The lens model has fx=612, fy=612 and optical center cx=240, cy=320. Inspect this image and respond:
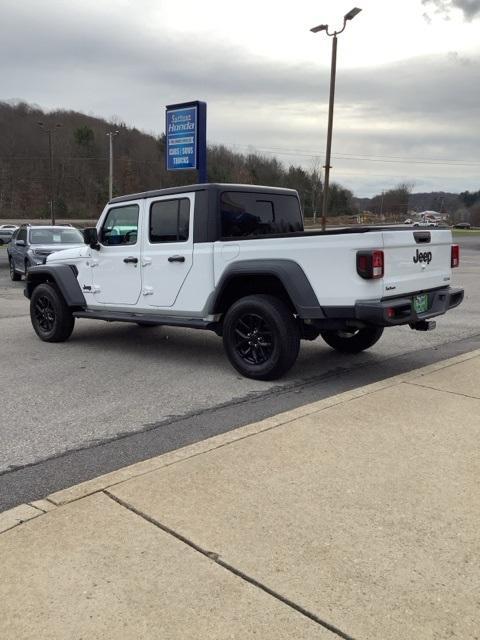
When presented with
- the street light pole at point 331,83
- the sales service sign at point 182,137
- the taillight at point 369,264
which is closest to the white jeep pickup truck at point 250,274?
the taillight at point 369,264

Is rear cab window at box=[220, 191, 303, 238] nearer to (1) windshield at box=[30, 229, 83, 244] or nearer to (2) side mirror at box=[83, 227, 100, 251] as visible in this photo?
(2) side mirror at box=[83, 227, 100, 251]

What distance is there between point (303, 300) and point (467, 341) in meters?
3.69

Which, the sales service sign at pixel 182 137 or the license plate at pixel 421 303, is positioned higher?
the sales service sign at pixel 182 137

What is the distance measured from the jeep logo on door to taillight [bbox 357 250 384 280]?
2.20ft

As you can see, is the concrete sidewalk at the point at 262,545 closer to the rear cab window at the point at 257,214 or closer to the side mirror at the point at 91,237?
the rear cab window at the point at 257,214

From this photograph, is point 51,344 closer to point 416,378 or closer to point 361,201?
point 416,378

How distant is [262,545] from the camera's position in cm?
288

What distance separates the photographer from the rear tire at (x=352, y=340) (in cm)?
723

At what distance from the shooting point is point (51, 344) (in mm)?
8242

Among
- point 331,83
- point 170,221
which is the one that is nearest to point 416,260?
point 170,221

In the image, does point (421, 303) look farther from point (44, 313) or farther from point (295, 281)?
point (44, 313)

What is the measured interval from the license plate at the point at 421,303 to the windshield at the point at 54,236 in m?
12.6

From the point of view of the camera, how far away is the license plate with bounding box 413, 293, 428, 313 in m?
5.85

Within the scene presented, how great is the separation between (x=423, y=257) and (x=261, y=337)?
1.74 meters
